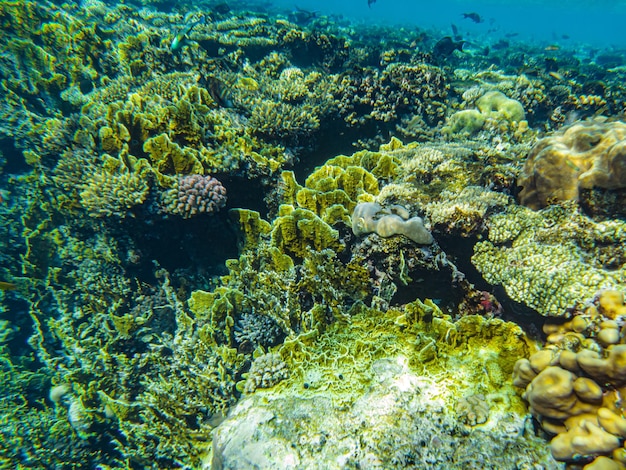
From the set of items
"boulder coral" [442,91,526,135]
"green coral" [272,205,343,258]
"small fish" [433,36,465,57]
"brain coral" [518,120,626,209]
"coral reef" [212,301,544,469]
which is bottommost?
"coral reef" [212,301,544,469]

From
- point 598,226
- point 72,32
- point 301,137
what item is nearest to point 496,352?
point 598,226

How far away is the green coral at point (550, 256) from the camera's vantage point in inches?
120

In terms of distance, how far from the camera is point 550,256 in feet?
10.8

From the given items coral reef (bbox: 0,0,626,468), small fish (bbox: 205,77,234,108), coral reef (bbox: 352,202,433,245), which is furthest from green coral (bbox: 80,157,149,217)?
coral reef (bbox: 352,202,433,245)

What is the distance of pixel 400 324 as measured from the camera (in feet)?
9.62

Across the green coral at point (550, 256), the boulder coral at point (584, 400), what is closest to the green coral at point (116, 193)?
the green coral at point (550, 256)

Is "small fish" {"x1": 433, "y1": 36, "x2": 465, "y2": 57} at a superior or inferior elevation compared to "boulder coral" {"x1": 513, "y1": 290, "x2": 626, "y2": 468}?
superior

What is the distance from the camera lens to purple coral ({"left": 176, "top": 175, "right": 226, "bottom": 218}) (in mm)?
4207

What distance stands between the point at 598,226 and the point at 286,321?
3498mm

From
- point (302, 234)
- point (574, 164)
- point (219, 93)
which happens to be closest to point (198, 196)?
point (302, 234)

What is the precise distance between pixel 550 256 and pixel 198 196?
4184 millimetres

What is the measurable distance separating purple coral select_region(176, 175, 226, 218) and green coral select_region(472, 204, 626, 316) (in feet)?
11.0

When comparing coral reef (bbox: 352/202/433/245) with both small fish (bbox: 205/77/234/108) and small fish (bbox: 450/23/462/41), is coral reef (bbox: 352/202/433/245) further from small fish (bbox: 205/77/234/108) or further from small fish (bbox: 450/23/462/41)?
small fish (bbox: 450/23/462/41)

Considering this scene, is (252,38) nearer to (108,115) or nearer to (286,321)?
(108,115)
